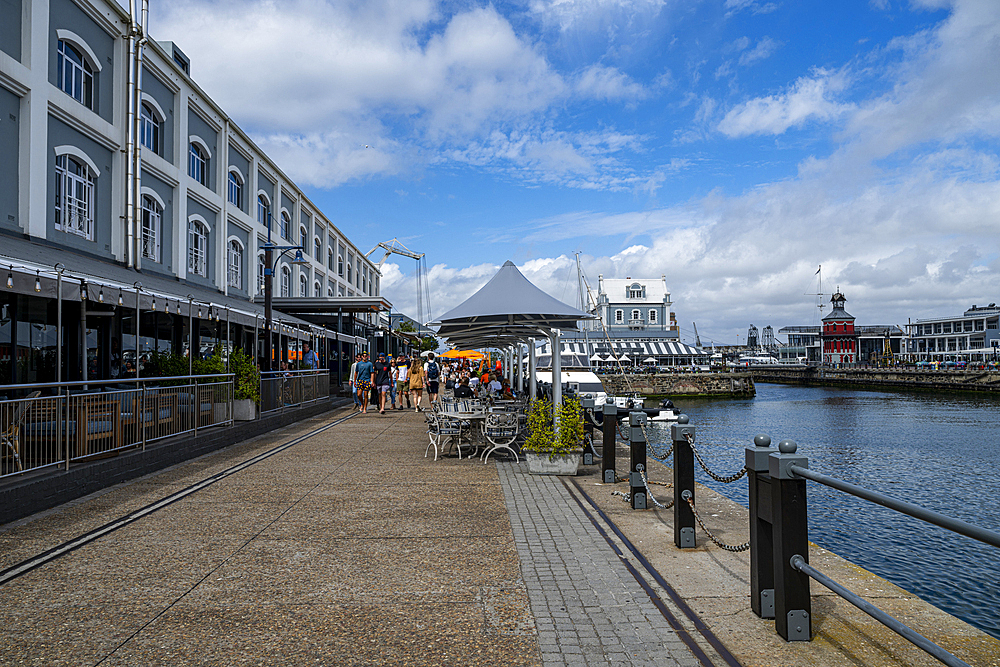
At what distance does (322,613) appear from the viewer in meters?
4.56

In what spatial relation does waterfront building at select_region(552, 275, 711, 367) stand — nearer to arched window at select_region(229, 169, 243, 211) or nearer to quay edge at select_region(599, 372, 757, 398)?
quay edge at select_region(599, 372, 757, 398)

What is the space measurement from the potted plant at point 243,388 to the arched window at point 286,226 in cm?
2516

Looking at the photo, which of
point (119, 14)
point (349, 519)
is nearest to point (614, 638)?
point (349, 519)

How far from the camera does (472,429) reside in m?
12.6

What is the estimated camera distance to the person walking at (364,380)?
21.5m

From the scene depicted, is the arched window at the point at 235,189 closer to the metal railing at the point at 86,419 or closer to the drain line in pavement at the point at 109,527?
the metal railing at the point at 86,419

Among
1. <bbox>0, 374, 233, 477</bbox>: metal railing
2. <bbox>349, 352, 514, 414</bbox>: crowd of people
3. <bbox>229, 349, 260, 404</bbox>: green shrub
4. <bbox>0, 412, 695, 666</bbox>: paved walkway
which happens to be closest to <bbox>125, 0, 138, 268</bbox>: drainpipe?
<bbox>349, 352, 514, 414</bbox>: crowd of people

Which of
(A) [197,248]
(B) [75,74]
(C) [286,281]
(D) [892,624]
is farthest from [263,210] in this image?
(D) [892,624]

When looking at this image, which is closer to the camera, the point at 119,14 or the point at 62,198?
the point at 62,198

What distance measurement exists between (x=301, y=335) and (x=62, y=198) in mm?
9142

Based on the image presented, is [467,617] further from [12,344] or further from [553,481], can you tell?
[12,344]

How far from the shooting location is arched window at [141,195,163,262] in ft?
73.3

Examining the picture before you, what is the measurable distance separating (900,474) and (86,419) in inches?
805

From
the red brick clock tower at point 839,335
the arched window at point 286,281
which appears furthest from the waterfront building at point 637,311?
the arched window at point 286,281
